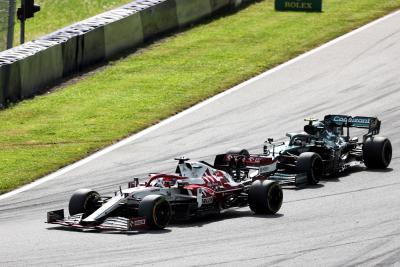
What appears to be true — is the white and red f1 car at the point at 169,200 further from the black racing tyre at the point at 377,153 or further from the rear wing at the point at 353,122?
the rear wing at the point at 353,122

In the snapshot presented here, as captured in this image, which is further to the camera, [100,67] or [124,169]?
[100,67]

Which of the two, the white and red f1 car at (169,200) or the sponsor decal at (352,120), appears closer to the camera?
the white and red f1 car at (169,200)

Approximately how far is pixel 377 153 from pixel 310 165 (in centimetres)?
209

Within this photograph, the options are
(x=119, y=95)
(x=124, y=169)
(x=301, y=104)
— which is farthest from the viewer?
(x=119, y=95)

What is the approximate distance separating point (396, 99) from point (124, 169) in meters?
8.71

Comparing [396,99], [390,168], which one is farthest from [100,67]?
[390,168]

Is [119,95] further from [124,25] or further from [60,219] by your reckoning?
[60,219]

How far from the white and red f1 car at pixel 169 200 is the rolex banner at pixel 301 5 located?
2100 cm

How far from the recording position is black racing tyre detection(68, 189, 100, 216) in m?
18.5

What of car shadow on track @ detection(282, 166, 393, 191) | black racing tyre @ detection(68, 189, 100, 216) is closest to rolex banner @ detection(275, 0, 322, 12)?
car shadow on track @ detection(282, 166, 393, 191)

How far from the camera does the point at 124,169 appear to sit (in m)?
23.8

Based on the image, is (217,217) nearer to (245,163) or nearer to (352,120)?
(245,163)

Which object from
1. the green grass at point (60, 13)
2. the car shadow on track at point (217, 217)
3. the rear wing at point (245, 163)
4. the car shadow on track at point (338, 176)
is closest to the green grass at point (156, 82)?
the rear wing at point (245, 163)

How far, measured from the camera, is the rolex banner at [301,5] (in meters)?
40.0
